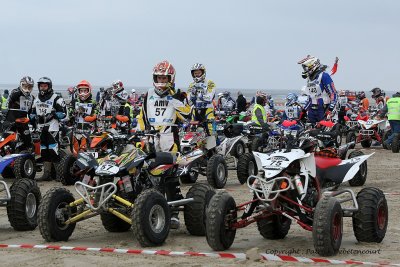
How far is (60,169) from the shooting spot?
15.5 m

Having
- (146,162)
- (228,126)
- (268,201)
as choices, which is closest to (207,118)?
(228,126)

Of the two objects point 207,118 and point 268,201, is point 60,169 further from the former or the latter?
point 268,201

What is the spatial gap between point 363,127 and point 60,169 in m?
12.8

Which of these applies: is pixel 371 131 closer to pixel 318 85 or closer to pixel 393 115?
pixel 393 115

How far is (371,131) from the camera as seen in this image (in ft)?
83.9

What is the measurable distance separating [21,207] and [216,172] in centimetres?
543

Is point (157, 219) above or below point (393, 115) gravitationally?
below

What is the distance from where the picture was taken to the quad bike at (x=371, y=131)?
2553cm

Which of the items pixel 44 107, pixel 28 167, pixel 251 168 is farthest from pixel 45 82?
pixel 251 168

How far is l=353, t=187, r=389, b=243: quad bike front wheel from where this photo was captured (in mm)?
8945

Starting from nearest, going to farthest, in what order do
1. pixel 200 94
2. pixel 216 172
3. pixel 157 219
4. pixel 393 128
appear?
pixel 157 219, pixel 216 172, pixel 200 94, pixel 393 128

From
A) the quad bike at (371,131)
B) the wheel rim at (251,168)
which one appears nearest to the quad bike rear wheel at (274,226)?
the wheel rim at (251,168)

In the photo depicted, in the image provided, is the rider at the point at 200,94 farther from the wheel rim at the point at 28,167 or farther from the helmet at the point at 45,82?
the wheel rim at the point at 28,167

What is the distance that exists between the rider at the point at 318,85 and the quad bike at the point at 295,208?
22.2ft
